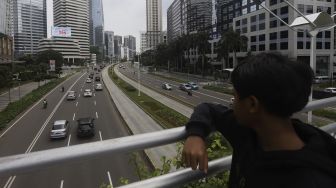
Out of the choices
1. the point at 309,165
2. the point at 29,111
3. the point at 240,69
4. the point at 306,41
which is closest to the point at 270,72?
the point at 240,69

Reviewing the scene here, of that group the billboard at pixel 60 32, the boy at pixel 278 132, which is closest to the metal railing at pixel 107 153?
the boy at pixel 278 132

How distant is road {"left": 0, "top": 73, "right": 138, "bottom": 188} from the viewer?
675 inches

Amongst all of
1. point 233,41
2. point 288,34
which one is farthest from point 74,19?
point 288,34

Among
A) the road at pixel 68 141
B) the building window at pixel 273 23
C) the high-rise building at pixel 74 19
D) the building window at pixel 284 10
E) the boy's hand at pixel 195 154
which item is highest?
the high-rise building at pixel 74 19

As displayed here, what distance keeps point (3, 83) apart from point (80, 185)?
39200 mm

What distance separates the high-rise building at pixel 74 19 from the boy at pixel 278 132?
192 metres

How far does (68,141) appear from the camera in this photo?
27.8m

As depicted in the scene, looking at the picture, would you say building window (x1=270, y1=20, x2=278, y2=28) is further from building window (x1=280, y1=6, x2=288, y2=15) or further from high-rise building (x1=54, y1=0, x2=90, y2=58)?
high-rise building (x1=54, y1=0, x2=90, y2=58)

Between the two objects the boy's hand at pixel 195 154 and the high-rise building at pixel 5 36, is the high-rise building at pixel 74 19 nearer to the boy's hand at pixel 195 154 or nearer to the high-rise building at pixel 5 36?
the high-rise building at pixel 5 36

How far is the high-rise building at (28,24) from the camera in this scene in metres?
163

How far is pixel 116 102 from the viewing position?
158 ft

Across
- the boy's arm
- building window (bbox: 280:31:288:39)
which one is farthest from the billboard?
the boy's arm

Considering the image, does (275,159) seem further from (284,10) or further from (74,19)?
(74,19)

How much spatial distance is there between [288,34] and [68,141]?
54032 millimetres
